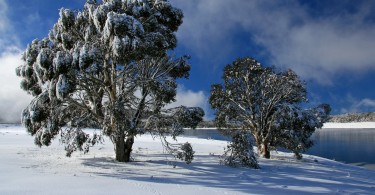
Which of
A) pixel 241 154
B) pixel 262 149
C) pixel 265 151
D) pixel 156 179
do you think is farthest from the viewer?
pixel 262 149

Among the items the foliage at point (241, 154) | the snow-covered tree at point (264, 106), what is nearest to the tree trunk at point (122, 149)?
the foliage at point (241, 154)

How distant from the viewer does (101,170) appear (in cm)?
1514

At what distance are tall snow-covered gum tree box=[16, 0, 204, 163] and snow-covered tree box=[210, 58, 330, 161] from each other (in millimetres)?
8027

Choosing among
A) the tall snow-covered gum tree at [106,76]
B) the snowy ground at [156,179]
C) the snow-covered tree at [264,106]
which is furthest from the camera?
the snow-covered tree at [264,106]

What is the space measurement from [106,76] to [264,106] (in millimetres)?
13124

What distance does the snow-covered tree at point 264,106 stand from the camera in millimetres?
24859

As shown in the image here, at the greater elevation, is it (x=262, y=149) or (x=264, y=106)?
(x=264, y=106)

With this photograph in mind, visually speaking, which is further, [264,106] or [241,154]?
[264,106]

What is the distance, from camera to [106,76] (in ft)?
57.8

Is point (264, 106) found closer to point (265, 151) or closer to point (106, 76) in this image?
point (265, 151)

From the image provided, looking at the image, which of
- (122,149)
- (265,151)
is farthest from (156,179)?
(265,151)

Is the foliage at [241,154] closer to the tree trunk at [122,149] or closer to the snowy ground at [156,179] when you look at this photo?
the snowy ground at [156,179]

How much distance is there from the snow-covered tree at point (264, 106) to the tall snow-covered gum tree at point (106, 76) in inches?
316

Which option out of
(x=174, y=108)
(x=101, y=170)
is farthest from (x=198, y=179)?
(x=174, y=108)
